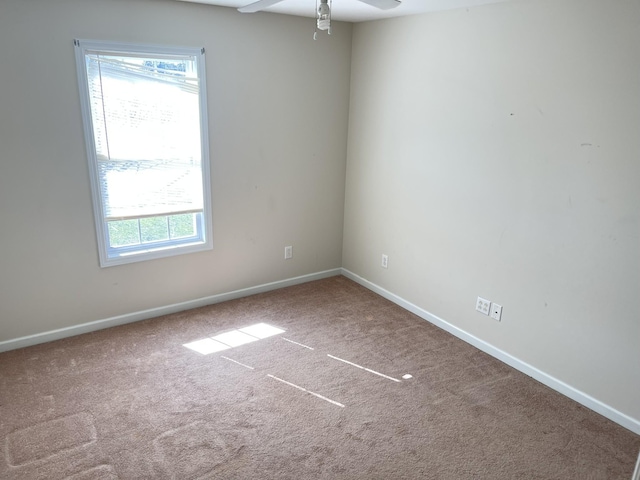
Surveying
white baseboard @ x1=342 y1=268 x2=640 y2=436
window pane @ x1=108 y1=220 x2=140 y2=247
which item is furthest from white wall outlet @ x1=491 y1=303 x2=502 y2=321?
window pane @ x1=108 y1=220 x2=140 y2=247

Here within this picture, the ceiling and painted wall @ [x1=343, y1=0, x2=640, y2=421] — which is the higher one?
the ceiling

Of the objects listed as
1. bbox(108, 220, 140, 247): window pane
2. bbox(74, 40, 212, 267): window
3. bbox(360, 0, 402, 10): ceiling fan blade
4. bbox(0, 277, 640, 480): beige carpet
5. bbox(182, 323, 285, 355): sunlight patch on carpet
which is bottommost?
bbox(0, 277, 640, 480): beige carpet

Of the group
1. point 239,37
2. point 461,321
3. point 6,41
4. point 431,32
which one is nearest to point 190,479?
point 461,321

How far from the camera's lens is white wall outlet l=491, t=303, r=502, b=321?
304 centimetres

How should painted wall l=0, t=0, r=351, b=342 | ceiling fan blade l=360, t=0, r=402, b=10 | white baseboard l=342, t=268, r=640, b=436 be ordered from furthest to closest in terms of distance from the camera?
painted wall l=0, t=0, r=351, b=342 → white baseboard l=342, t=268, r=640, b=436 → ceiling fan blade l=360, t=0, r=402, b=10

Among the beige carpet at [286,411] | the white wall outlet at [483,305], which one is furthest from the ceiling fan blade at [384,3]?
the beige carpet at [286,411]

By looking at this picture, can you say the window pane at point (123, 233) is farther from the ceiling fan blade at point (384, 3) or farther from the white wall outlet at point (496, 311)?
the white wall outlet at point (496, 311)

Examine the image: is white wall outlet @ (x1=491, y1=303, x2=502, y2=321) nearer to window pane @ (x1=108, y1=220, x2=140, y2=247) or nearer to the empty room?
the empty room

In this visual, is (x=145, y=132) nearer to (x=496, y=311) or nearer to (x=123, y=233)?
(x=123, y=233)

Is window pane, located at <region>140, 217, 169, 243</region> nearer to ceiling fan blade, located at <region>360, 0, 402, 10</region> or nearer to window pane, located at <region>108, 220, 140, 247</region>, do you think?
window pane, located at <region>108, 220, 140, 247</region>

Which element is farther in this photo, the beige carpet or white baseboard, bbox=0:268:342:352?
white baseboard, bbox=0:268:342:352

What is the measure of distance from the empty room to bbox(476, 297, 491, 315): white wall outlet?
1cm

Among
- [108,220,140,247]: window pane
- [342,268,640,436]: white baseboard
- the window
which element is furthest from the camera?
[108,220,140,247]: window pane

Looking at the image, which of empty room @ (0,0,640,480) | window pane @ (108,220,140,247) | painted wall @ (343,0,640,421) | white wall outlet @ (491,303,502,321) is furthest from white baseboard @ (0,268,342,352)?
white wall outlet @ (491,303,502,321)
